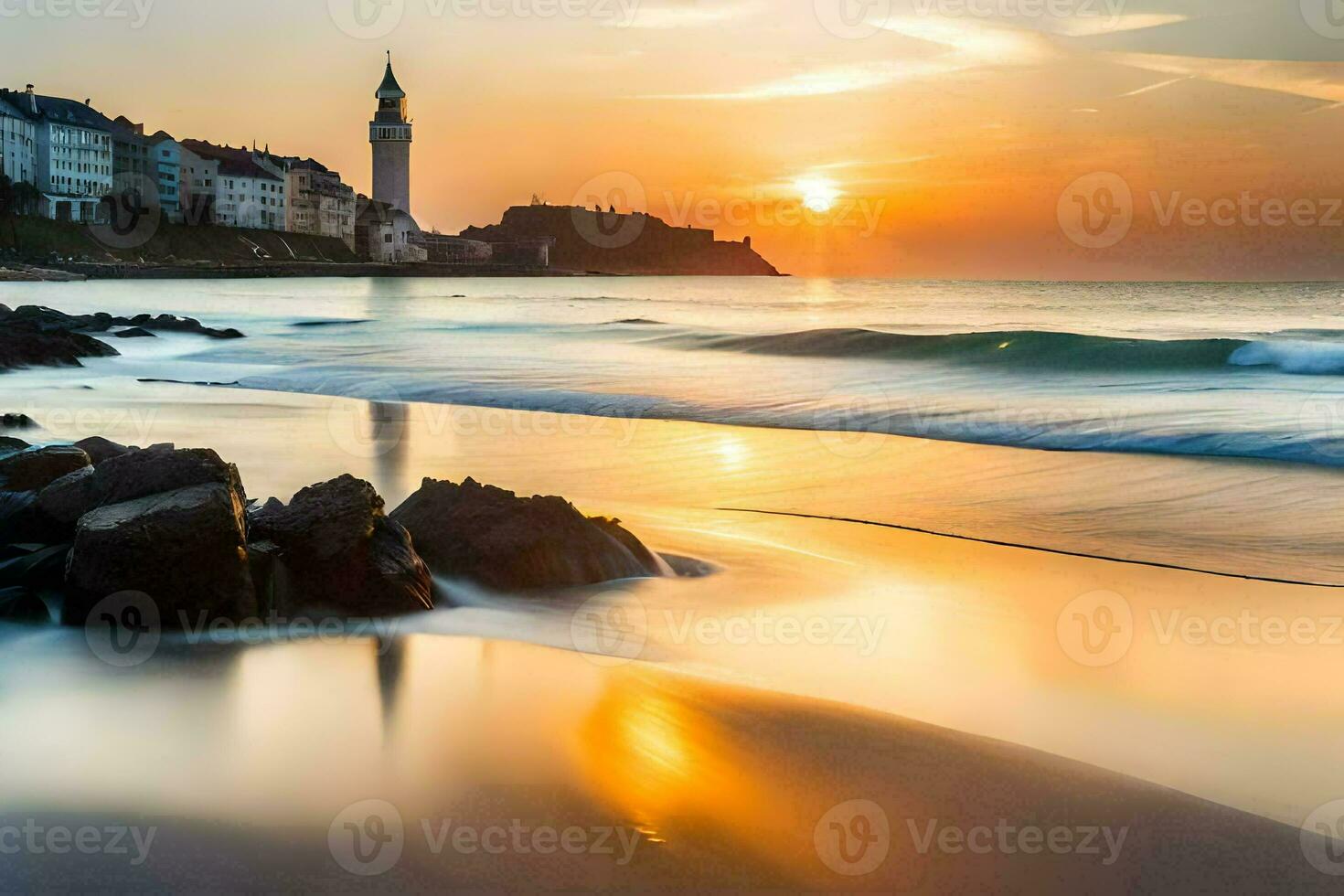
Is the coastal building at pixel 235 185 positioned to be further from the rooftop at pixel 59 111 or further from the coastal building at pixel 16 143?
the coastal building at pixel 16 143

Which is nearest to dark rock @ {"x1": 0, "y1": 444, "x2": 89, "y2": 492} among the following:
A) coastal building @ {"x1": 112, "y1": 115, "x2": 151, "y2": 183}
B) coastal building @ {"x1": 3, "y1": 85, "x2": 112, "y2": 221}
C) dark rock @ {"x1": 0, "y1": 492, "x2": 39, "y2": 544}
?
dark rock @ {"x1": 0, "y1": 492, "x2": 39, "y2": 544}

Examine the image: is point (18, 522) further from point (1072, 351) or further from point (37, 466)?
point (1072, 351)

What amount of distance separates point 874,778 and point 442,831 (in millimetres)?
1182

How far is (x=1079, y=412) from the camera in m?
14.3

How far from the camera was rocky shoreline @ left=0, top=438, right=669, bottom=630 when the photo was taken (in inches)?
179

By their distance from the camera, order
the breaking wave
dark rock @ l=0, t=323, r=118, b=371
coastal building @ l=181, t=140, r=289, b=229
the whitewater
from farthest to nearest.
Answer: coastal building @ l=181, t=140, r=289, b=229, the breaking wave, dark rock @ l=0, t=323, r=118, b=371, the whitewater

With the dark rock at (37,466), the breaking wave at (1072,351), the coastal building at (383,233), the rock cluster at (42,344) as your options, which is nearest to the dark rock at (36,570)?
the dark rock at (37,466)

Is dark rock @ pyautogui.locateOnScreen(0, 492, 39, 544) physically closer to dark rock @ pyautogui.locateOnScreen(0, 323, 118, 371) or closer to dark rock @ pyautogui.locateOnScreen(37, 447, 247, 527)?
dark rock @ pyautogui.locateOnScreen(37, 447, 247, 527)

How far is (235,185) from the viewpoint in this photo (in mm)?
111625

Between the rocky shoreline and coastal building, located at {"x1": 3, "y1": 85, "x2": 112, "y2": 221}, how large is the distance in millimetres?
96697

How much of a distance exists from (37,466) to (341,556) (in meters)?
2.04

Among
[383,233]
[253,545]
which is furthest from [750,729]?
[383,233]

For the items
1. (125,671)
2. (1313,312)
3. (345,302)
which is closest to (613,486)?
(125,671)

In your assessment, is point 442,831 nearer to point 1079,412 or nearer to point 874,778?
point 874,778
